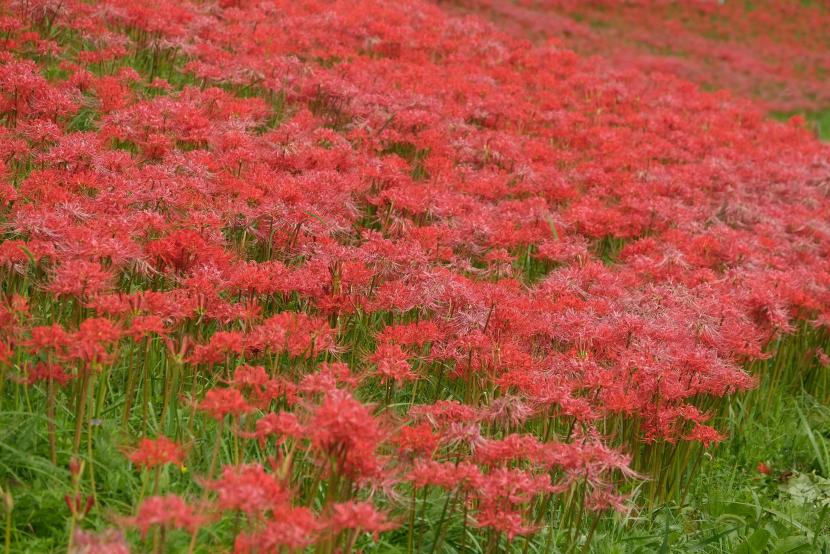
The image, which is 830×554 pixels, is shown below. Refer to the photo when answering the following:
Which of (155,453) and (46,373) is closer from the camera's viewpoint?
(155,453)

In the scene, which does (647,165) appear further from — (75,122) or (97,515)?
(97,515)

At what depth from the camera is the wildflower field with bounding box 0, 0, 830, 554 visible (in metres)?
3.64

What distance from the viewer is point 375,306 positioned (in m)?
4.99

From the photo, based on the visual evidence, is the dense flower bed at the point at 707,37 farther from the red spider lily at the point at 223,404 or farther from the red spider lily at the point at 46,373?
the red spider lily at the point at 223,404

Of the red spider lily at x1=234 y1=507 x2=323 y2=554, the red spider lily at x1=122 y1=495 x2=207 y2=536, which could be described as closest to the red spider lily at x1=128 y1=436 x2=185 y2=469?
the red spider lily at x1=122 y1=495 x2=207 y2=536

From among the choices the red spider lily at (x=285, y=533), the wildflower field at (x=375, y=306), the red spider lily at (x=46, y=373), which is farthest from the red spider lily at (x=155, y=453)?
the red spider lily at (x=46, y=373)

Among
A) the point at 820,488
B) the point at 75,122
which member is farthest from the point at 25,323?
the point at 820,488

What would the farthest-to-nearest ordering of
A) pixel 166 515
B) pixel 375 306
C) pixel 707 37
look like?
1. pixel 707 37
2. pixel 375 306
3. pixel 166 515

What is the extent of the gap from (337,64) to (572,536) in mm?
5998

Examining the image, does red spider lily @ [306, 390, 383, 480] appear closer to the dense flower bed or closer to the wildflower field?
the wildflower field

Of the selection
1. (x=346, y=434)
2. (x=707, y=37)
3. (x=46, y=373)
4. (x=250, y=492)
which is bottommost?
(x=46, y=373)

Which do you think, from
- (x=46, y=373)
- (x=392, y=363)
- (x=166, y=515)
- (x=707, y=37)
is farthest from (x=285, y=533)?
(x=707, y=37)

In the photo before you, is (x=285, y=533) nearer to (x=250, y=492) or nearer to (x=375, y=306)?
(x=250, y=492)

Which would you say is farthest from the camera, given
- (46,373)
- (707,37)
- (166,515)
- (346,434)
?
(707,37)
